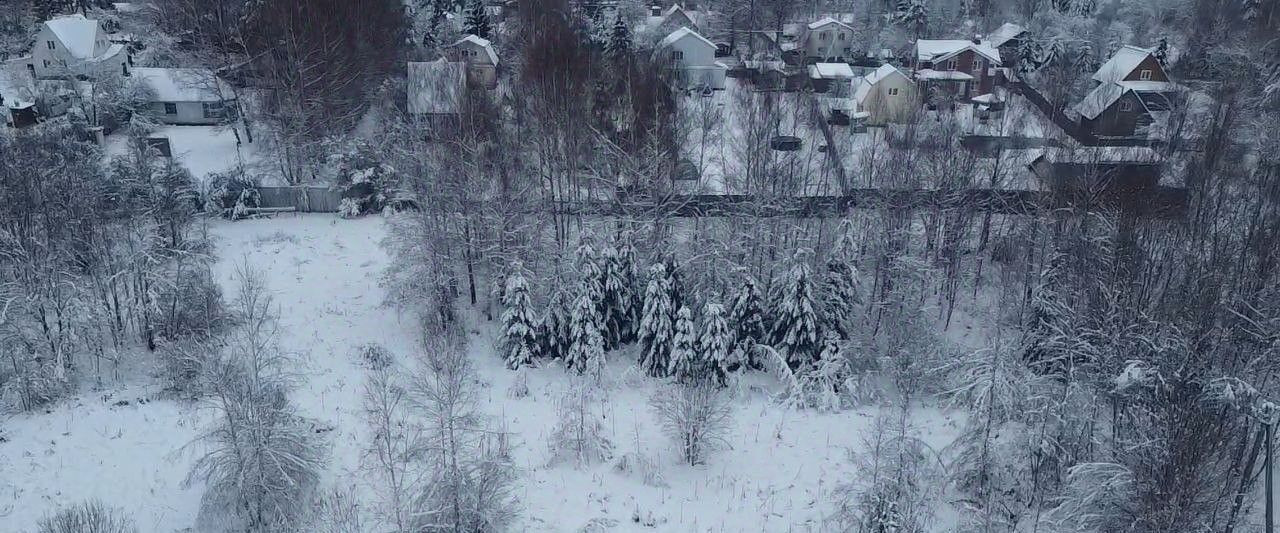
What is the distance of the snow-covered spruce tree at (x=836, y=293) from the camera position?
2606 cm

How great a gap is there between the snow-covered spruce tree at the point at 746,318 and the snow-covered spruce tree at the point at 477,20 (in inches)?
1413

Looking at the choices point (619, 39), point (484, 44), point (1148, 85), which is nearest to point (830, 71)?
point (619, 39)

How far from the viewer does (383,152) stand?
120 ft

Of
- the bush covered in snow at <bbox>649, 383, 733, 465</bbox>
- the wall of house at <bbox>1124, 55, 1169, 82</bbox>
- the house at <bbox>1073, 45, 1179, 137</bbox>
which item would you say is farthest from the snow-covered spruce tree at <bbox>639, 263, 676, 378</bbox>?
the wall of house at <bbox>1124, 55, 1169, 82</bbox>

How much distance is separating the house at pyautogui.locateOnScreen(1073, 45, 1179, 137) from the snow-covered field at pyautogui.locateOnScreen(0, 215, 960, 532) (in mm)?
23379

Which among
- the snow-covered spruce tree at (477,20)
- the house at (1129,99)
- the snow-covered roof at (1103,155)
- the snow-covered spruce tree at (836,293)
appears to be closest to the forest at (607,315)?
the snow-covered spruce tree at (836,293)

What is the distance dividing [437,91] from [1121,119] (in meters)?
30.7

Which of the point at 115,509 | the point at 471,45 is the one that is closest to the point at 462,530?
the point at 115,509

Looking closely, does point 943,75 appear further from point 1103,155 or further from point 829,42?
Answer: point 1103,155

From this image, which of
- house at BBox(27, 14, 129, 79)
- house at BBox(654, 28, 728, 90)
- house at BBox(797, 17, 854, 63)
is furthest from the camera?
house at BBox(797, 17, 854, 63)

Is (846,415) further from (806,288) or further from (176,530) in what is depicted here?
(176,530)

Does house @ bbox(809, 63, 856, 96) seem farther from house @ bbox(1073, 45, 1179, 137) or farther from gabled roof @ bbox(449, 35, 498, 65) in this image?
gabled roof @ bbox(449, 35, 498, 65)

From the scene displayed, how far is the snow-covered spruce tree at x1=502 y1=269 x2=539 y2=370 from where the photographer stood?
2519 cm

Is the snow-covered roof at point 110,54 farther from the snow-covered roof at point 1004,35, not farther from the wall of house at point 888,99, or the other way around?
the snow-covered roof at point 1004,35
